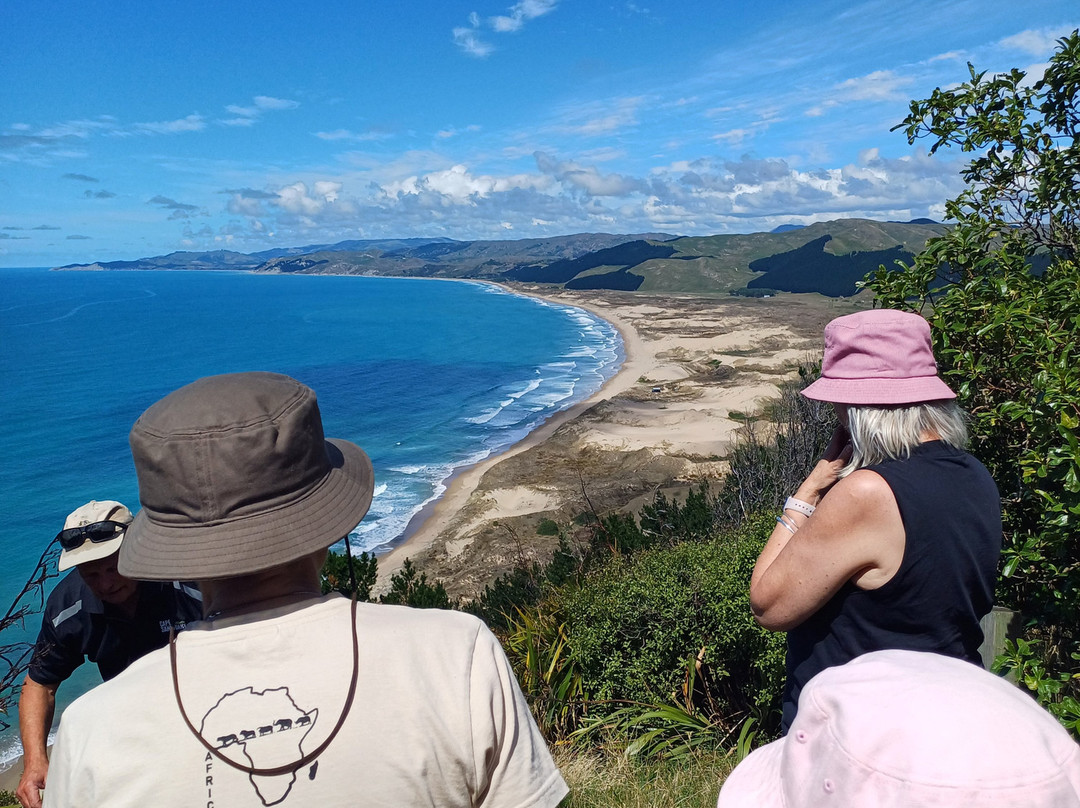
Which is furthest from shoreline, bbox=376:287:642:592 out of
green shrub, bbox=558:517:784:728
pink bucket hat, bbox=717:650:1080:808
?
pink bucket hat, bbox=717:650:1080:808

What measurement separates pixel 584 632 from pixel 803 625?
4.08m

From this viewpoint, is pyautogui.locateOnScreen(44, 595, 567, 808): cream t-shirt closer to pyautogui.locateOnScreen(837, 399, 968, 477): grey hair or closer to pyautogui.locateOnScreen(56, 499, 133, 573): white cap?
pyautogui.locateOnScreen(837, 399, 968, 477): grey hair

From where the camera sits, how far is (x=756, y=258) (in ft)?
616

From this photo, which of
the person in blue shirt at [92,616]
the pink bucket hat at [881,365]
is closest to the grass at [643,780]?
the person in blue shirt at [92,616]

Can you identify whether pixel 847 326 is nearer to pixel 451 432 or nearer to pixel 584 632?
pixel 584 632

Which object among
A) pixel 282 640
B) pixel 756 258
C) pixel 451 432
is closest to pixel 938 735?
pixel 282 640

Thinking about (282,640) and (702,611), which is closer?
(282,640)

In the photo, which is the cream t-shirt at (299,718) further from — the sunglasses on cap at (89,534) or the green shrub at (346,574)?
the green shrub at (346,574)

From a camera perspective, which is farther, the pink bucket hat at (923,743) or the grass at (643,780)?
the grass at (643,780)

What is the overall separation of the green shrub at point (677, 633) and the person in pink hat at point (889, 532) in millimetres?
3131

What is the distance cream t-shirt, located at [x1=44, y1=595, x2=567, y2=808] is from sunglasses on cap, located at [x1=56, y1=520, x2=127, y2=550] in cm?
210

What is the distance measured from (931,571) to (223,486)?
185 centimetres

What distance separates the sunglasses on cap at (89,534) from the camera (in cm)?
318

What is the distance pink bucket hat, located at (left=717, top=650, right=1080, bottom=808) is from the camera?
3.22 ft
